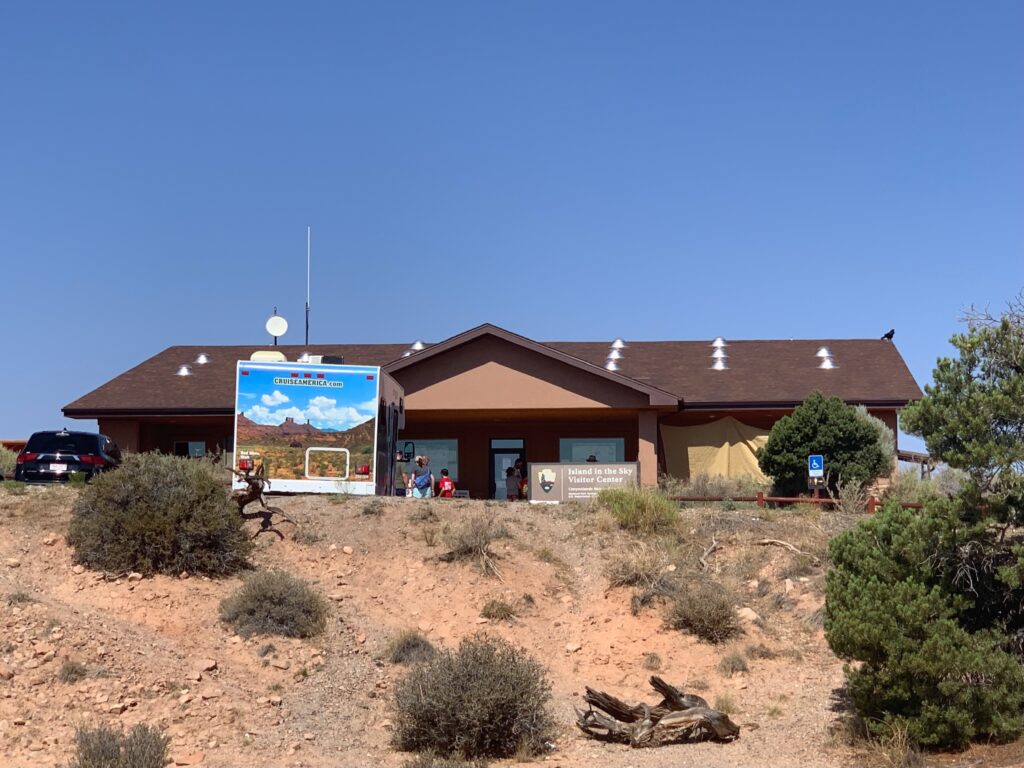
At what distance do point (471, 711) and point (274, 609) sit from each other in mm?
5010

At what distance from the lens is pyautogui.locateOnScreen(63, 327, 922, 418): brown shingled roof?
28938 millimetres

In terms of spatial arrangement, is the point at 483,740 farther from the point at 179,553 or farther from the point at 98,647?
the point at 179,553

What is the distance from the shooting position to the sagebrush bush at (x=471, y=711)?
13.6 meters

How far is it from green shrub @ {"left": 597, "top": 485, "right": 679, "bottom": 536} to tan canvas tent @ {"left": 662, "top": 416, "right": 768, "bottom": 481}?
6.86 meters

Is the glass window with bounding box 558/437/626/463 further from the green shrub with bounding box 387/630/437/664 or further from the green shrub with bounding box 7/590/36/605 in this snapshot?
the green shrub with bounding box 7/590/36/605

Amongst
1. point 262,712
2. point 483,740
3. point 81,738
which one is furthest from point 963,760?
point 81,738

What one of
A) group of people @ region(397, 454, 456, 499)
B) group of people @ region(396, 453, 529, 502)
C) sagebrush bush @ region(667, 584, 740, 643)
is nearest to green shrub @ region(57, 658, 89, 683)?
sagebrush bush @ region(667, 584, 740, 643)

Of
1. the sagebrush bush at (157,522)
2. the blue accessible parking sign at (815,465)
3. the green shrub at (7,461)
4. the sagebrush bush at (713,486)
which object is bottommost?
the sagebrush bush at (157,522)

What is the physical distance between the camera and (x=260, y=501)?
2138cm

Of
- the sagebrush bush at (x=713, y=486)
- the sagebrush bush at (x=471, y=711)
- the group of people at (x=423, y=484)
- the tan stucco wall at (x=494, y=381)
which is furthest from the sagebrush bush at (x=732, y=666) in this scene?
the tan stucco wall at (x=494, y=381)

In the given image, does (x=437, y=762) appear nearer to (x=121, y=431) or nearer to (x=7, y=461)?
(x=121, y=431)

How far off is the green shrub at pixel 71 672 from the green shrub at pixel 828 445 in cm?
1554

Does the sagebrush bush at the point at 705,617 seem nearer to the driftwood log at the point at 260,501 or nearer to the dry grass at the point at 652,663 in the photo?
the dry grass at the point at 652,663

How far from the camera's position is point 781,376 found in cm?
3036
